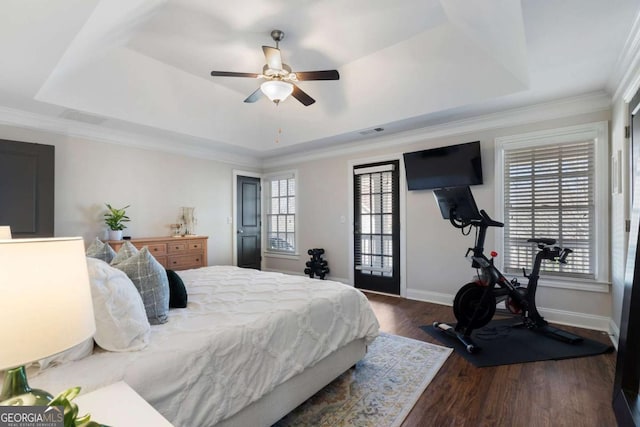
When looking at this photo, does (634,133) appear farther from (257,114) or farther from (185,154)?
(185,154)

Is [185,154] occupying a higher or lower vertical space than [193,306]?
higher

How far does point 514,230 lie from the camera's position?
12.5 feet

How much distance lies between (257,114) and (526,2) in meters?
4.05

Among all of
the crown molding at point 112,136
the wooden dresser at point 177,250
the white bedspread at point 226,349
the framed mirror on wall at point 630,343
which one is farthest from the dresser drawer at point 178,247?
the framed mirror on wall at point 630,343

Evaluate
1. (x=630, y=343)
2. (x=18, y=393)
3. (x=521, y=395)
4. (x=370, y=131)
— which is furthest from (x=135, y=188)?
(x=630, y=343)

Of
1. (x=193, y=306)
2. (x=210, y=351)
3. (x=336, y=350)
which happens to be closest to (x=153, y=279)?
(x=193, y=306)

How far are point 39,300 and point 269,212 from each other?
19.3 ft

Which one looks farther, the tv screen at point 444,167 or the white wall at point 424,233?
the tv screen at point 444,167

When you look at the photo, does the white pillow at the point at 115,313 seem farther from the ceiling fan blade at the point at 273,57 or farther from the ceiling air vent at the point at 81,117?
the ceiling air vent at the point at 81,117

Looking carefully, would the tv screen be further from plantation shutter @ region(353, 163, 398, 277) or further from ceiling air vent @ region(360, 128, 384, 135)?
ceiling air vent @ region(360, 128, 384, 135)

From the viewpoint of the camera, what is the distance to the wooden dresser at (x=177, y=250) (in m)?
4.31

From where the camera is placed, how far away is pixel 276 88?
2.98 metres

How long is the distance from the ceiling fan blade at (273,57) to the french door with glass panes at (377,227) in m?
2.53

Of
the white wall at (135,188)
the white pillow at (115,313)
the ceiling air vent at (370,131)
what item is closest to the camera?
the white pillow at (115,313)
